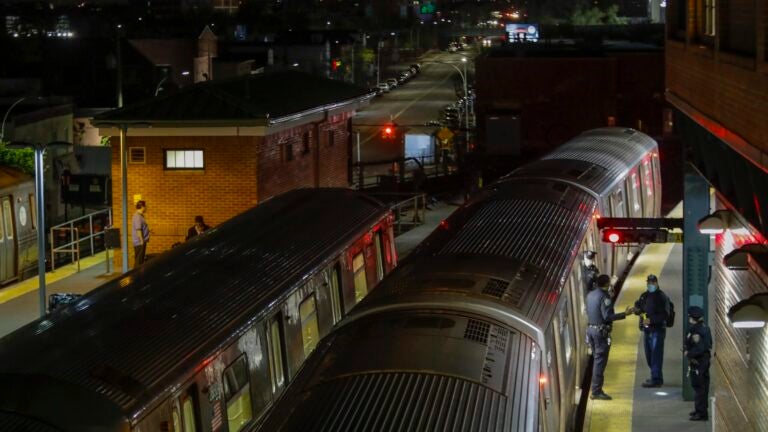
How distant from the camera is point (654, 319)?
49.1 feet

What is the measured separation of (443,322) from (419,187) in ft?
117

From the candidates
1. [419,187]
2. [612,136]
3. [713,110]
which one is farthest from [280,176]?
[419,187]

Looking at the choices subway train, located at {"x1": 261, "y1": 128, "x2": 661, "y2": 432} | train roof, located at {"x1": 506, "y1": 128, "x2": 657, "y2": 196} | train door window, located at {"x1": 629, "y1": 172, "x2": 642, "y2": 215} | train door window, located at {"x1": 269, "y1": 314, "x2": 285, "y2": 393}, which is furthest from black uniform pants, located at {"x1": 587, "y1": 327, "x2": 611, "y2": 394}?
train door window, located at {"x1": 629, "y1": 172, "x2": 642, "y2": 215}

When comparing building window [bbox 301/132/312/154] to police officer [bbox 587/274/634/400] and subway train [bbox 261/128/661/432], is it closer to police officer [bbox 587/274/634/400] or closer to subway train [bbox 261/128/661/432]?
subway train [bbox 261/128/661/432]

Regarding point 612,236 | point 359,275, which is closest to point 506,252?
point 359,275

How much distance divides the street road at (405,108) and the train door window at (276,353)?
40.4 metres

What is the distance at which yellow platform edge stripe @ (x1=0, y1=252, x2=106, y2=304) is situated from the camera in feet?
69.4

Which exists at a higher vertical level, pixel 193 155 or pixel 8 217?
pixel 193 155

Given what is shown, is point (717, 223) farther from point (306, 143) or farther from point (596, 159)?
point (306, 143)

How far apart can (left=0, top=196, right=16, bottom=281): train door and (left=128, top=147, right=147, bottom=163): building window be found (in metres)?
2.36

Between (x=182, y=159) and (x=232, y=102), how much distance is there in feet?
4.49

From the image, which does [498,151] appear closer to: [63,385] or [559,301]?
[559,301]

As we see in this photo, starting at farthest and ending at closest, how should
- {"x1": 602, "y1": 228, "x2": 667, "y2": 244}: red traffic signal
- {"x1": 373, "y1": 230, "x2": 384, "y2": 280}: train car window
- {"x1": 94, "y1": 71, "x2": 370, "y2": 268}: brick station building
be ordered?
{"x1": 94, "y1": 71, "x2": 370, "y2": 268}: brick station building, {"x1": 373, "y1": 230, "x2": 384, "y2": 280}: train car window, {"x1": 602, "y1": 228, "x2": 667, "y2": 244}: red traffic signal

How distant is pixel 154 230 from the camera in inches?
894
